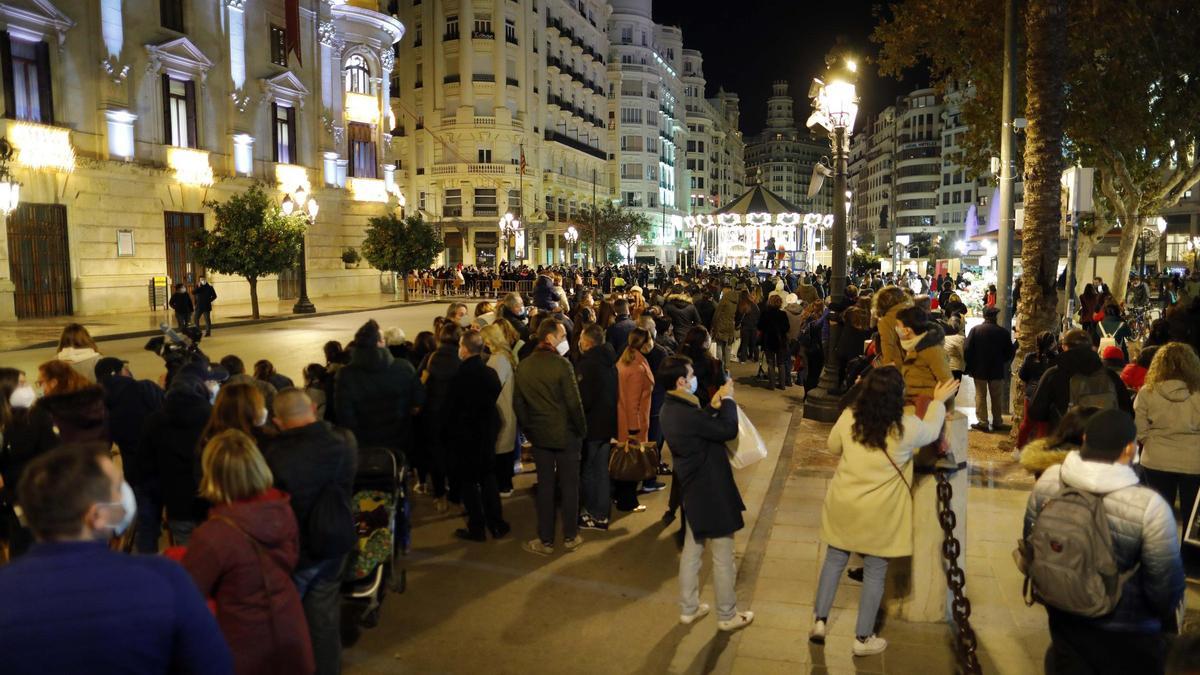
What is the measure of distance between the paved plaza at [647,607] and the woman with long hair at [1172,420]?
80 centimetres

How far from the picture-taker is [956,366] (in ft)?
32.1

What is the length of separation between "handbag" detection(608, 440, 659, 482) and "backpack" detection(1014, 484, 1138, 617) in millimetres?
3944

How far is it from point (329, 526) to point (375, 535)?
2.73ft

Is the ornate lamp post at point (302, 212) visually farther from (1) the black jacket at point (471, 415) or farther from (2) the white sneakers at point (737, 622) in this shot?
(2) the white sneakers at point (737, 622)

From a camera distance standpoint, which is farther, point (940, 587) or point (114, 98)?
point (114, 98)

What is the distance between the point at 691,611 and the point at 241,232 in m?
22.9

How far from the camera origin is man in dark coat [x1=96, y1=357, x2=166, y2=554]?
495 cm

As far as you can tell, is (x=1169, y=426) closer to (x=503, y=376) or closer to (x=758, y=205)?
(x=503, y=376)

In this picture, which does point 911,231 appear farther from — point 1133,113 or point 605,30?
point 1133,113

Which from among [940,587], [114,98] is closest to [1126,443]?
[940,587]

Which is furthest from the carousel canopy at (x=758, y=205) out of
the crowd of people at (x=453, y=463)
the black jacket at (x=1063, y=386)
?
the black jacket at (x=1063, y=386)

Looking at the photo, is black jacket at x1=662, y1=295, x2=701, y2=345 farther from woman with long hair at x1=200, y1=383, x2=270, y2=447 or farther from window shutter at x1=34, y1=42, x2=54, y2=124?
window shutter at x1=34, y1=42, x2=54, y2=124

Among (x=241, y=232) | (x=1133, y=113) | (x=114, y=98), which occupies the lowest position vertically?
(x=241, y=232)

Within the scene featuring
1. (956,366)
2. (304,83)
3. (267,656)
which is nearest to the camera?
(267,656)
